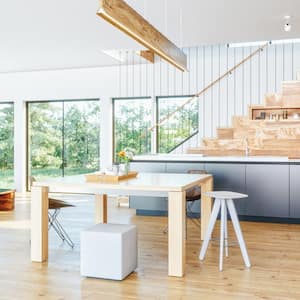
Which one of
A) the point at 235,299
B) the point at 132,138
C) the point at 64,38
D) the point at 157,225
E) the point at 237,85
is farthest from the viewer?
the point at 132,138

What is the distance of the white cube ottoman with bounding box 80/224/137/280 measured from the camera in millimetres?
3443

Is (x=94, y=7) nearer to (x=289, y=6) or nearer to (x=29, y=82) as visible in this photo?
(x=289, y=6)

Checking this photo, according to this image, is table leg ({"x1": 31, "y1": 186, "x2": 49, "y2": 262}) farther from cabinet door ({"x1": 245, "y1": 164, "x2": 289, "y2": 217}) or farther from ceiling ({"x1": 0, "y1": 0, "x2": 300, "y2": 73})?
cabinet door ({"x1": 245, "y1": 164, "x2": 289, "y2": 217})

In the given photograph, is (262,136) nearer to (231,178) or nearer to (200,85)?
(200,85)

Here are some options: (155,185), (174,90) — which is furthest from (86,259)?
(174,90)

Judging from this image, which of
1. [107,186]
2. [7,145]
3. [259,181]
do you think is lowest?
[259,181]

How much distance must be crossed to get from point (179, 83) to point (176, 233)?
18.1ft

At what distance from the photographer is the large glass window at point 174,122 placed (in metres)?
8.79

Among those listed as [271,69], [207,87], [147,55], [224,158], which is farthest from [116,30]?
[271,69]

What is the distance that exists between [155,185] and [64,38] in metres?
3.84

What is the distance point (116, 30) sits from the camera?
20.3 feet

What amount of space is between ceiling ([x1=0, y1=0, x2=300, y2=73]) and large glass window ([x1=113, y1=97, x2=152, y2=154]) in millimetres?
1469

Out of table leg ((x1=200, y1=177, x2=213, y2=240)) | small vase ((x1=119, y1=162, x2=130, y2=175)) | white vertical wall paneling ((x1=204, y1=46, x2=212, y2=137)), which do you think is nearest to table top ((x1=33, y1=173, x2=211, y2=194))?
small vase ((x1=119, y1=162, x2=130, y2=175))

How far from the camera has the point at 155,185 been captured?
3.66m
